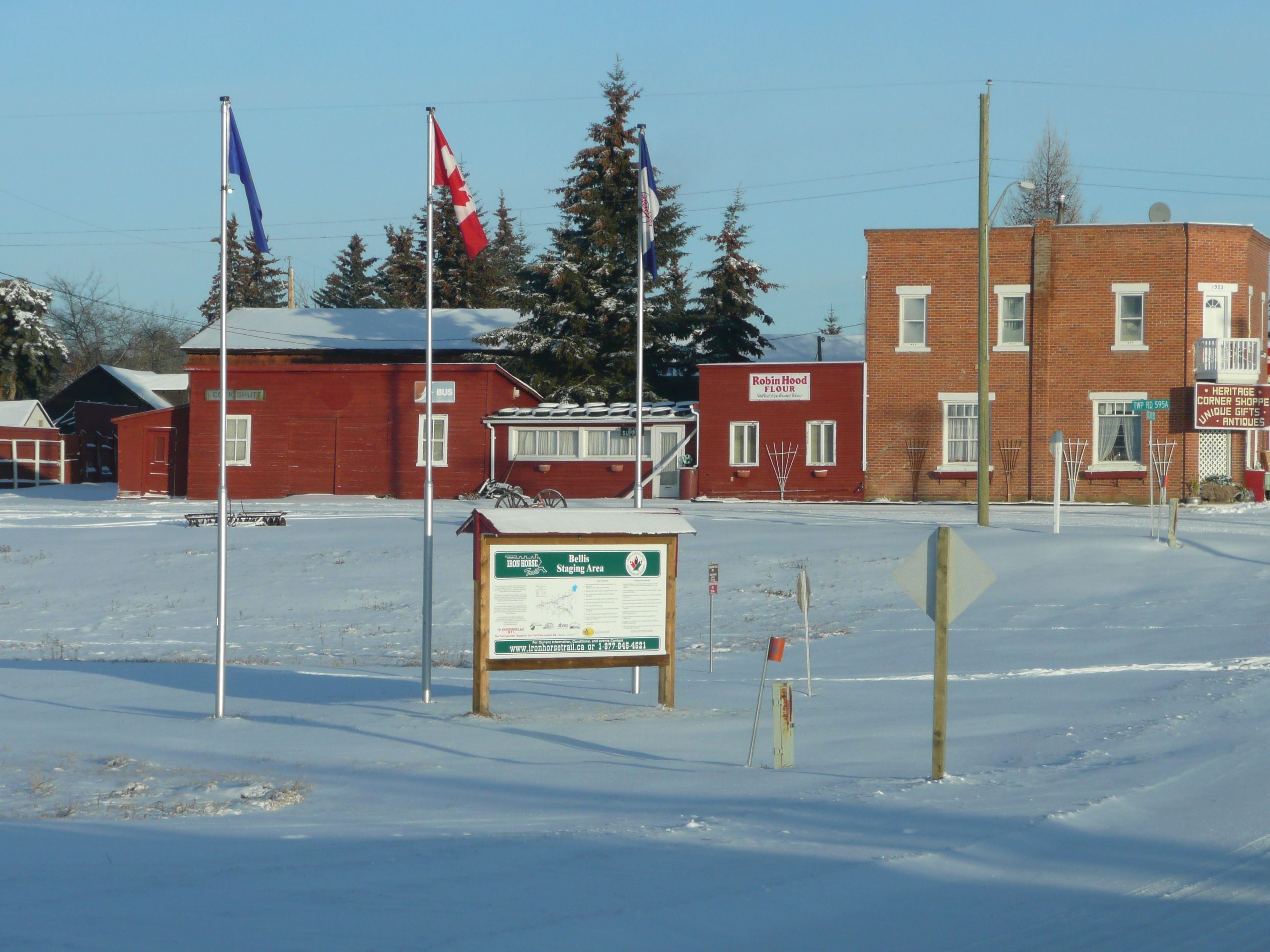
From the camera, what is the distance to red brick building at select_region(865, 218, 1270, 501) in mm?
37688

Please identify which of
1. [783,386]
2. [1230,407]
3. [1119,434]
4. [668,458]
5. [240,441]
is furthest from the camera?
[240,441]

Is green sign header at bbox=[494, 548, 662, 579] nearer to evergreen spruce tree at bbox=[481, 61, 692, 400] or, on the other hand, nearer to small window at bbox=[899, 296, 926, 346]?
small window at bbox=[899, 296, 926, 346]

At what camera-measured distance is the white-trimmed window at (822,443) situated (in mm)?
39688

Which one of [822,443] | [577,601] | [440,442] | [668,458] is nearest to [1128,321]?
[822,443]

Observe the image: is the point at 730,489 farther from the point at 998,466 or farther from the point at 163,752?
the point at 163,752

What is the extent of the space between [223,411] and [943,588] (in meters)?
8.25

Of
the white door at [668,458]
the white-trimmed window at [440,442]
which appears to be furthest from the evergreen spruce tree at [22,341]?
the white door at [668,458]

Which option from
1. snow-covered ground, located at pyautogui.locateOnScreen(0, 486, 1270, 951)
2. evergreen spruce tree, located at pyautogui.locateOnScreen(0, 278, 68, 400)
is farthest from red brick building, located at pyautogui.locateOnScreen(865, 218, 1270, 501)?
evergreen spruce tree, located at pyautogui.locateOnScreen(0, 278, 68, 400)

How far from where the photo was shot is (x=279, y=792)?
9555mm

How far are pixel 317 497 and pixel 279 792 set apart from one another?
33327 millimetres

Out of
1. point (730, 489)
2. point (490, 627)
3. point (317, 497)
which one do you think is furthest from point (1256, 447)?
point (490, 627)

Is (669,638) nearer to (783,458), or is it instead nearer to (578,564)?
(578,564)

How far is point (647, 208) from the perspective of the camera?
59.6 ft

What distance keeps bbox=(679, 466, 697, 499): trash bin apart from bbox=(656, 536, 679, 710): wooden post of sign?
85.9ft
